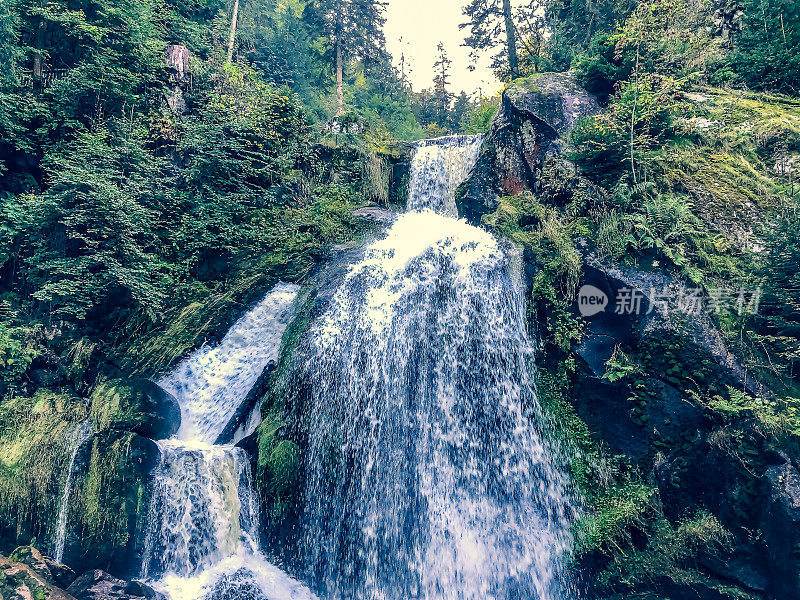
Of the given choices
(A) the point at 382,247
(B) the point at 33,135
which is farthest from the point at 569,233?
(B) the point at 33,135

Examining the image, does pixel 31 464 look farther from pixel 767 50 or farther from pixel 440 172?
pixel 767 50

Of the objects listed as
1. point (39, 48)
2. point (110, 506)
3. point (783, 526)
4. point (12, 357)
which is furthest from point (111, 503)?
point (39, 48)

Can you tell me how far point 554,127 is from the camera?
29.4 ft

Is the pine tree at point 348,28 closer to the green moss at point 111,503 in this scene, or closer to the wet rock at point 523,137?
the wet rock at point 523,137

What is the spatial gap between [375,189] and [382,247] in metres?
3.62

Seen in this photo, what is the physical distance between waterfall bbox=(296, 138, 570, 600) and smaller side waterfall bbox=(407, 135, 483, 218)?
413cm

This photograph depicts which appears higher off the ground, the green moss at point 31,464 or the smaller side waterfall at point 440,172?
the smaller side waterfall at point 440,172

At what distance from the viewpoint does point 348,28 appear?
21.6 m

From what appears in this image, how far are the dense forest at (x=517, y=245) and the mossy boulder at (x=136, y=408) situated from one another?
2.0 inches

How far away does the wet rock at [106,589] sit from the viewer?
5.39 metres

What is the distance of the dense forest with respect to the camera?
16.4ft

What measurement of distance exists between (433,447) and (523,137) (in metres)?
7.72

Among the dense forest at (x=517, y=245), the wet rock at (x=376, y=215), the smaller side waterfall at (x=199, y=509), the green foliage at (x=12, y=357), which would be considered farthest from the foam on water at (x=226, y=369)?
the wet rock at (x=376, y=215)

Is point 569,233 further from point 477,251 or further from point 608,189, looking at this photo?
point 477,251
